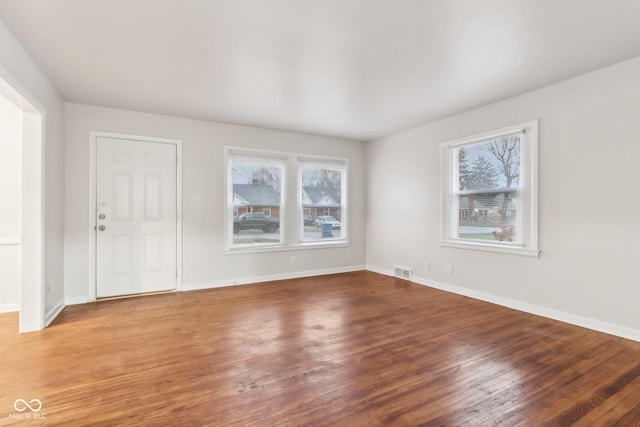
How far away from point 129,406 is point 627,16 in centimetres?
414

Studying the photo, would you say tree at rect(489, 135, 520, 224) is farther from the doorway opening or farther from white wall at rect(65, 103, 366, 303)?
the doorway opening

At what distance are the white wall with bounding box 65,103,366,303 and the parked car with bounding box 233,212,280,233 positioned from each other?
0.30m

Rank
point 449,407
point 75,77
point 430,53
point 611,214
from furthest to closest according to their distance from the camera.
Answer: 1. point 75,77
2. point 611,214
3. point 430,53
4. point 449,407

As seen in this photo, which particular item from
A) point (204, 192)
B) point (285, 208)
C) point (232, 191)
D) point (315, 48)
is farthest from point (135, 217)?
point (315, 48)

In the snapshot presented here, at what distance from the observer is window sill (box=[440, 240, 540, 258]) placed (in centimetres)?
349

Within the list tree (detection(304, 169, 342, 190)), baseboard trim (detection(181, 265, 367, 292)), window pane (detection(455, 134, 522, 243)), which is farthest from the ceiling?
baseboard trim (detection(181, 265, 367, 292))

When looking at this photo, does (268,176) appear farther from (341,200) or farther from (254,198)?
(341,200)

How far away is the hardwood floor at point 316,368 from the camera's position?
1.76m

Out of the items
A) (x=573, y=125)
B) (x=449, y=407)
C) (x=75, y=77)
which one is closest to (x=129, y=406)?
(x=449, y=407)

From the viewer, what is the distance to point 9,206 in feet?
11.2

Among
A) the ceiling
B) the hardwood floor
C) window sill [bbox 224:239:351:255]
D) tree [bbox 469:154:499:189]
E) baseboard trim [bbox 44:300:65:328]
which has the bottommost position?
the hardwood floor

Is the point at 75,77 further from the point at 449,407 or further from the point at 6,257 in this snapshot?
the point at 449,407

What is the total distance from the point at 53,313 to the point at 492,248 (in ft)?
16.9

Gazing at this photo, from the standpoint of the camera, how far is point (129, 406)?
5.98ft
